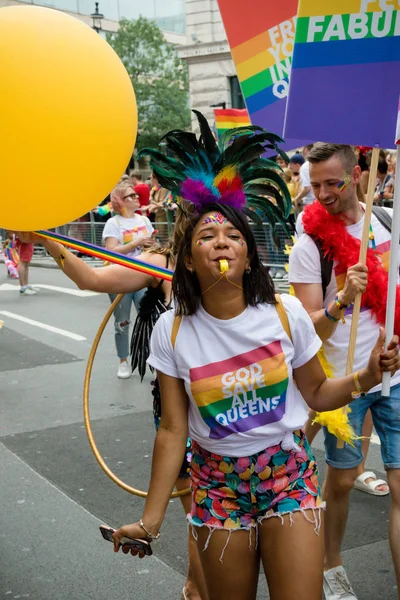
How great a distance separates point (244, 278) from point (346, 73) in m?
0.90

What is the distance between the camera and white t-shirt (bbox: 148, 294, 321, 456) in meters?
2.85

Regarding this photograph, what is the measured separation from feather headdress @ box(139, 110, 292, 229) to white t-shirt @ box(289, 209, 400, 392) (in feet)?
2.22

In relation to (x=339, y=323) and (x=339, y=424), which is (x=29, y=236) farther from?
(x=339, y=424)

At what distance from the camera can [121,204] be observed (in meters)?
8.32

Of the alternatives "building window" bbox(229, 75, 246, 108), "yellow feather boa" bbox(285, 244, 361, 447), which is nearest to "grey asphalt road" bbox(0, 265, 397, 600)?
"yellow feather boa" bbox(285, 244, 361, 447)

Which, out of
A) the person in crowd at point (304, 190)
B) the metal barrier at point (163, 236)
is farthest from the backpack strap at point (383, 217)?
the person in crowd at point (304, 190)

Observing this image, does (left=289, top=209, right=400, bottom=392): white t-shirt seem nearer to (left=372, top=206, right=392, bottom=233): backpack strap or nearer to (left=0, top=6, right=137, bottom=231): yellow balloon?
(left=372, top=206, right=392, bottom=233): backpack strap

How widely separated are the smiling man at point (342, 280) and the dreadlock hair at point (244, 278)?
2.37 ft

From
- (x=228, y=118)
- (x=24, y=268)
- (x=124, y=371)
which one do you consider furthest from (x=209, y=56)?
(x=228, y=118)

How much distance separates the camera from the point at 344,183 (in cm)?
374

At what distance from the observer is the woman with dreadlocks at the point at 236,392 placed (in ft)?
9.26

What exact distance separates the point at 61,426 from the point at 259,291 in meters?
4.25

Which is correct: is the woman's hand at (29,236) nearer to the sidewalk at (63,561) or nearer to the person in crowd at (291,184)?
the sidewalk at (63,561)

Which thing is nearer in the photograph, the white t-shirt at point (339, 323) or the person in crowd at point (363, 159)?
the white t-shirt at point (339, 323)
